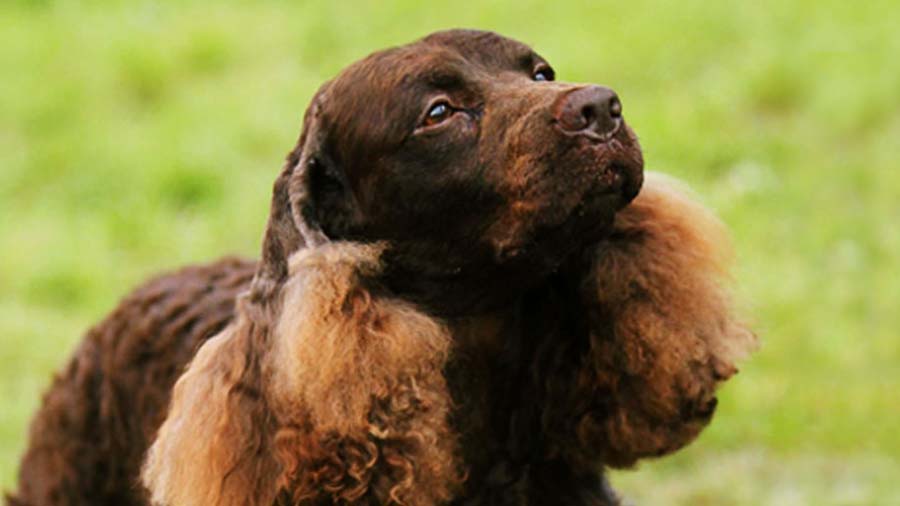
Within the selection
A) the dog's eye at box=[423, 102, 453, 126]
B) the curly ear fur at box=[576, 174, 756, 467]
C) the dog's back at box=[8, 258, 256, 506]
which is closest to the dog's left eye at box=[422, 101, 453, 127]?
the dog's eye at box=[423, 102, 453, 126]

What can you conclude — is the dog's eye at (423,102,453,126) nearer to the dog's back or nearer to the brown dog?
the brown dog

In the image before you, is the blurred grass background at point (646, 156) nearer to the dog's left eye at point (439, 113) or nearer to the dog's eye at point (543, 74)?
the dog's eye at point (543, 74)

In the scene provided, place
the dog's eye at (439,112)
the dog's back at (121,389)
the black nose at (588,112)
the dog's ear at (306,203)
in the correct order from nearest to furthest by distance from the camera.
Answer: the black nose at (588,112) < the dog's eye at (439,112) < the dog's ear at (306,203) < the dog's back at (121,389)

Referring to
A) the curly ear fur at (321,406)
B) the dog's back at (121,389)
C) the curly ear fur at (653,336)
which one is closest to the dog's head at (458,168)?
the curly ear fur at (321,406)

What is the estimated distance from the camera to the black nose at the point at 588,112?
4121 millimetres

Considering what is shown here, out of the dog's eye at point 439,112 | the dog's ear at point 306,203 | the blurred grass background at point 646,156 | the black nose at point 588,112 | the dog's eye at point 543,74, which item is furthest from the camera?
the blurred grass background at point 646,156

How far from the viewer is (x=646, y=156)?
9.10 meters

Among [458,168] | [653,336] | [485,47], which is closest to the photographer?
[458,168]

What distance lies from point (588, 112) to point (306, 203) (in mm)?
860

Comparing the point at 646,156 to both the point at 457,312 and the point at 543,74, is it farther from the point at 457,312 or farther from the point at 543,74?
the point at 457,312

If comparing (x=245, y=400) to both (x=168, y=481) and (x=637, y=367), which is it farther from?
(x=637, y=367)

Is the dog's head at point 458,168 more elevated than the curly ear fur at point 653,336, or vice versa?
the dog's head at point 458,168

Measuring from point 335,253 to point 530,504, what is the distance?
3.08ft

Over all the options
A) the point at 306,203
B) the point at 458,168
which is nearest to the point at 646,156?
the point at 306,203
